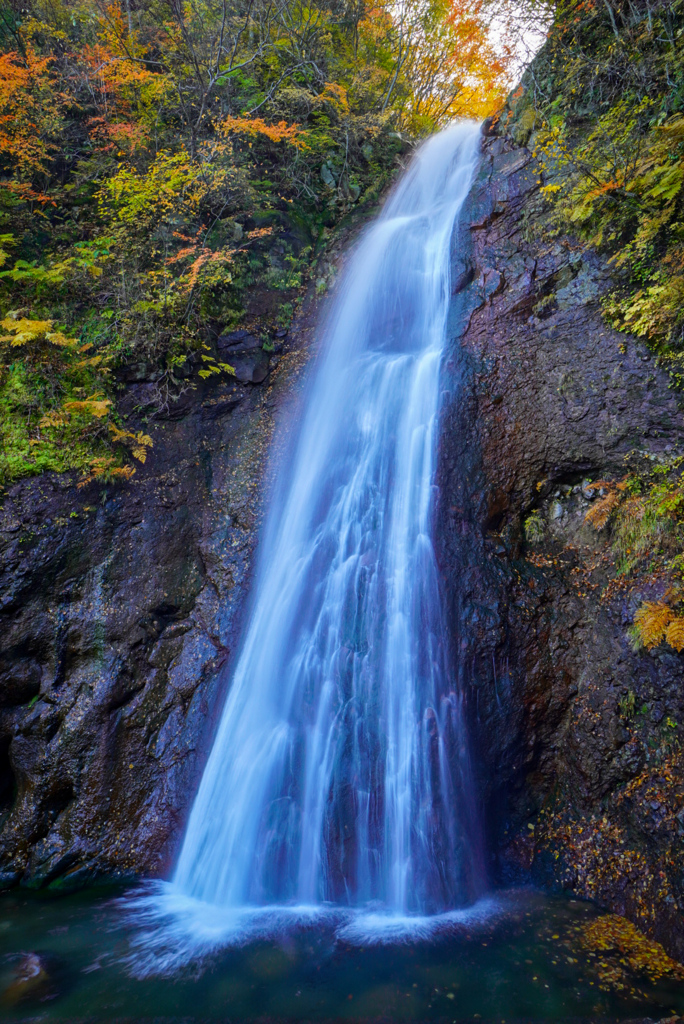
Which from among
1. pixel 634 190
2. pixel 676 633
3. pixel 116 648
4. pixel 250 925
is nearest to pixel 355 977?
pixel 250 925

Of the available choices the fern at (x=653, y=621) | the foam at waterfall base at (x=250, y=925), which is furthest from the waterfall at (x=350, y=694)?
the fern at (x=653, y=621)

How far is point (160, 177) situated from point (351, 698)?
957cm

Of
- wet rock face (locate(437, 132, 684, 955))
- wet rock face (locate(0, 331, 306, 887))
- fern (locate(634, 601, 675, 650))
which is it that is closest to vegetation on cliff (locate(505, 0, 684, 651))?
fern (locate(634, 601, 675, 650))

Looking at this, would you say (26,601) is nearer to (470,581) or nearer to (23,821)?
(23,821)

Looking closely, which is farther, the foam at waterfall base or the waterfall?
the waterfall

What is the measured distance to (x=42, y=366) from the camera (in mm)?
7305

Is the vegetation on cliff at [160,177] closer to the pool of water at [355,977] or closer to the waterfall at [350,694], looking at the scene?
the waterfall at [350,694]

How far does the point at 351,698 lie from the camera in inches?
205

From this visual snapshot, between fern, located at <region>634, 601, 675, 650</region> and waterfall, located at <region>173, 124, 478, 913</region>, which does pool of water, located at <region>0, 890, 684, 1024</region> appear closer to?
waterfall, located at <region>173, 124, 478, 913</region>

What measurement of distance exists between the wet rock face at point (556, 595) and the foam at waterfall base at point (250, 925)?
85cm

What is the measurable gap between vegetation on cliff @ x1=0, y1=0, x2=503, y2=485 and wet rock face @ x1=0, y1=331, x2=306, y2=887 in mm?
761

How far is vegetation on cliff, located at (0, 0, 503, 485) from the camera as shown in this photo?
24.5 feet

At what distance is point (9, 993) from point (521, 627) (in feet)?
16.4

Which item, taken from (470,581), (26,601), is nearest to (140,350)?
(26,601)
